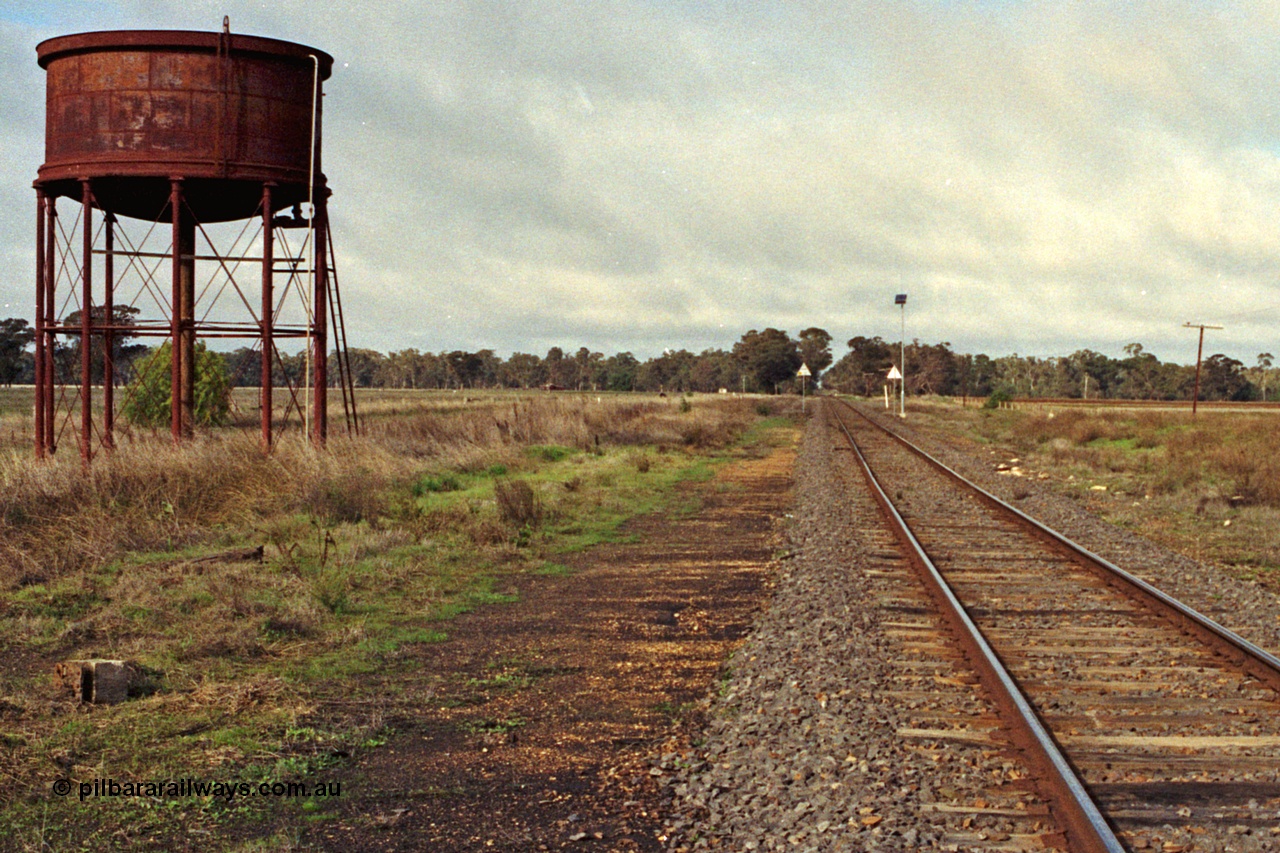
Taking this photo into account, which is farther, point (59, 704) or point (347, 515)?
point (347, 515)

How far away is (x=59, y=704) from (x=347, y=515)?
7530mm

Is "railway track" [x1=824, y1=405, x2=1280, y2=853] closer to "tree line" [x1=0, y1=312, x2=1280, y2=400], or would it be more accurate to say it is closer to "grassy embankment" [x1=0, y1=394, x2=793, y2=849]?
"grassy embankment" [x1=0, y1=394, x2=793, y2=849]

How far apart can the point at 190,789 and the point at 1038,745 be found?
13.4 ft

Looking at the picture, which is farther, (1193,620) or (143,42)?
(143,42)

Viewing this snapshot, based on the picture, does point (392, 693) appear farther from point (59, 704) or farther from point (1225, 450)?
point (1225, 450)

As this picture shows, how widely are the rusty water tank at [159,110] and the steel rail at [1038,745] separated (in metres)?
14.6

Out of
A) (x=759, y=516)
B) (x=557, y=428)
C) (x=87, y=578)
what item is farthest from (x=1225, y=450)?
(x=87, y=578)

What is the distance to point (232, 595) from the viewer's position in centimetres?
878

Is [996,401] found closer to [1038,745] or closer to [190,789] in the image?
[1038,745]

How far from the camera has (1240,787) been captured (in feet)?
15.9

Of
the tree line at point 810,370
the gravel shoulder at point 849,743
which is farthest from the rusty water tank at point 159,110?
the tree line at point 810,370

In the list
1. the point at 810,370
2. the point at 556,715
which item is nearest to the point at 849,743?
the point at 556,715

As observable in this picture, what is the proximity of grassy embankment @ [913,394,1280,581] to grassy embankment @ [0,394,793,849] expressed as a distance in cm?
766

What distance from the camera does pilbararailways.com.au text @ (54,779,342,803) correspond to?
4.89 m
